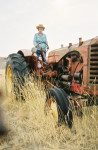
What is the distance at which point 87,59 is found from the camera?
7.75 feet

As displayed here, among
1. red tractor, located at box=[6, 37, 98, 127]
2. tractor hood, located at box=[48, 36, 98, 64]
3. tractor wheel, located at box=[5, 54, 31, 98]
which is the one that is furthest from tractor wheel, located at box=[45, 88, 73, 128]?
tractor wheel, located at box=[5, 54, 31, 98]

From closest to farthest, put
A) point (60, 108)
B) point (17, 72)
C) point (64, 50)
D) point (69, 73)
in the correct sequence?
point (60, 108) → point (69, 73) → point (64, 50) → point (17, 72)

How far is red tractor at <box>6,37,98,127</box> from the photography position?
2.30 m

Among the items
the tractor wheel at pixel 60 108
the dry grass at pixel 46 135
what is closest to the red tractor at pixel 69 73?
the tractor wheel at pixel 60 108

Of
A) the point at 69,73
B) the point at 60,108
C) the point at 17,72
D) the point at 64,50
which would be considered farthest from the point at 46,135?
the point at 17,72

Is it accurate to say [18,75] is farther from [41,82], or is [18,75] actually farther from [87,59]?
[87,59]

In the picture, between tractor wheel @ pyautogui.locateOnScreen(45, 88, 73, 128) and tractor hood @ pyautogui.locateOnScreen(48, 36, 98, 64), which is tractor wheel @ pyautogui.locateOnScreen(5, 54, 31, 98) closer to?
tractor hood @ pyautogui.locateOnScreen(48, 36, 98, 64)

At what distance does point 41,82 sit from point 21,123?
59.5 inches

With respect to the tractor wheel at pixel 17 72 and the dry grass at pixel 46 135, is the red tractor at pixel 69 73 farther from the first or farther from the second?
the dry grass at pixel 46 135

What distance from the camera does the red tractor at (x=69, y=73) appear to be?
230 cm

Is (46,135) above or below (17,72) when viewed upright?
below

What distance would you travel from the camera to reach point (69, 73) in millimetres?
2928

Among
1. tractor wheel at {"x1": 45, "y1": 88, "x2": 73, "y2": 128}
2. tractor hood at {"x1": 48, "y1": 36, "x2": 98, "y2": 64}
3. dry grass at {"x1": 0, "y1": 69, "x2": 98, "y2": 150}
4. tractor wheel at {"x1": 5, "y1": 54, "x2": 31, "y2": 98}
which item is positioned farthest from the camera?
tractor wheel at {"x1": 5, "y1": 54, "x2": 31, "y2": 98}

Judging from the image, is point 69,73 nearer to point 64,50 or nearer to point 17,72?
point 64,50
